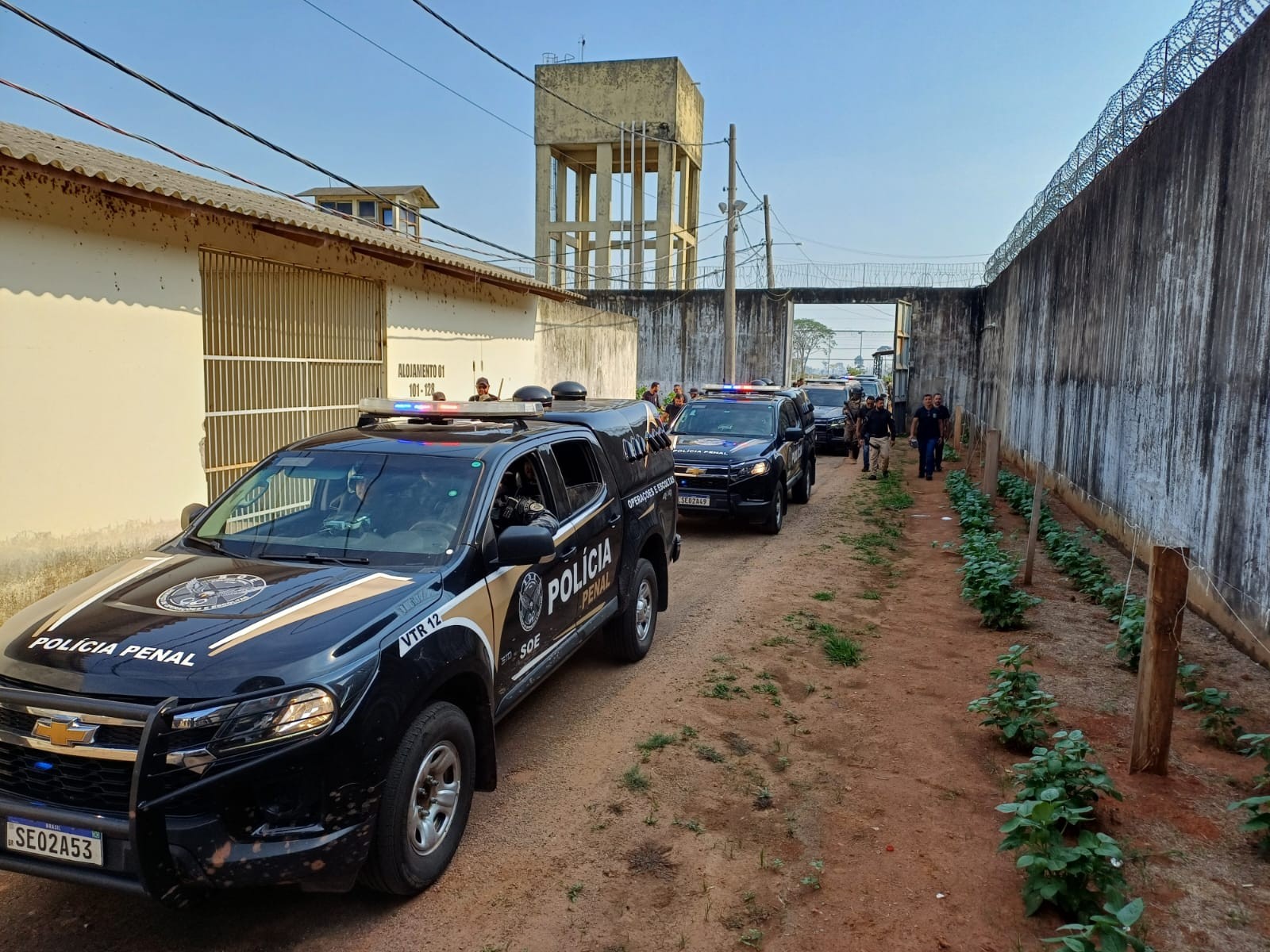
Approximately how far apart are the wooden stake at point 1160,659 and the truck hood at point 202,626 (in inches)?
135

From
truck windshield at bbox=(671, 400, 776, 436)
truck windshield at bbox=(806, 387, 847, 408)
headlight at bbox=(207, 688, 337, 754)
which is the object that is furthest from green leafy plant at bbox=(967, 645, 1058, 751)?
truck windshield at bbox=(806, 387, 847, 408)

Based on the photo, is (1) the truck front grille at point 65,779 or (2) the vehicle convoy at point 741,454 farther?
(2) the vehicle convoy at point 741,454

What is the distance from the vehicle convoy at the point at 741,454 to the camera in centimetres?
1161

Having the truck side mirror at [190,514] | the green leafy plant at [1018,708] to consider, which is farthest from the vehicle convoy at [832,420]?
the truck side mirror at [190,514]

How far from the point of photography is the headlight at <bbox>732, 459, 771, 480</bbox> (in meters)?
11.6

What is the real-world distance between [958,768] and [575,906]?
2.31 m

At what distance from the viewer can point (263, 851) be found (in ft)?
9.98

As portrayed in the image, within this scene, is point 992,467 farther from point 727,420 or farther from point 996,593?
point 996,593

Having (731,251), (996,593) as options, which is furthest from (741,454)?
(731,251)

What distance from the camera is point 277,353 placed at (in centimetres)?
1062

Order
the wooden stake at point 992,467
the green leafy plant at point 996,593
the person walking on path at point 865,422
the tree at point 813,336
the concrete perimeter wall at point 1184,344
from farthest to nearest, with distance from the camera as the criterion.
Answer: the tree at point 813,336, the person walking on path at point 865,422, the wooden stake at point 992,467, the green leafy plant at point 996,593, the concrete perimeter wall at point 1184,344

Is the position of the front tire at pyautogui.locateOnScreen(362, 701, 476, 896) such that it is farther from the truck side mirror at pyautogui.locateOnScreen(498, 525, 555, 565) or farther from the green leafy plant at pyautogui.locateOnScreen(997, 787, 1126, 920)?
the green leafy plant at pyautogui.locateOnScreen(997, 787, 1126, 920)

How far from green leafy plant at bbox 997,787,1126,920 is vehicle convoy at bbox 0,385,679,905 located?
87.4 inches

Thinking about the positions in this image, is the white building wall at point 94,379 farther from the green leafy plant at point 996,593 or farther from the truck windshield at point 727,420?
the green leafy plant at point 996,593
